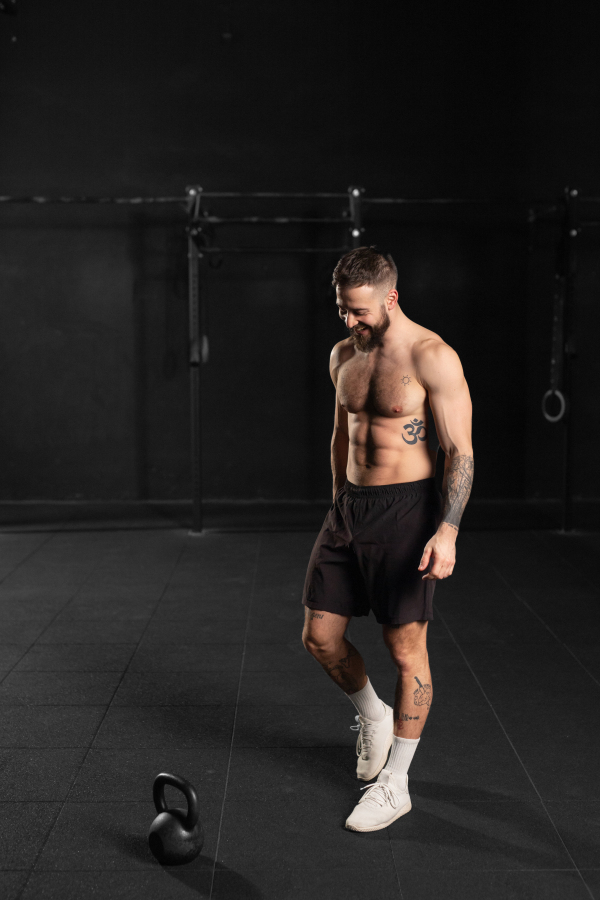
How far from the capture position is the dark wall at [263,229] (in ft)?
19.2

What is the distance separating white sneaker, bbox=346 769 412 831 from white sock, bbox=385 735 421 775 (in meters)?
0.01

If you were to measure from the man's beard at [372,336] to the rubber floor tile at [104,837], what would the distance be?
127 cm

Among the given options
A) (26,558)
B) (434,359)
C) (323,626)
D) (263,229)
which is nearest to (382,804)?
(323,626)

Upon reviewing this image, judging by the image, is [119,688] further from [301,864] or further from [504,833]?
[504,833]

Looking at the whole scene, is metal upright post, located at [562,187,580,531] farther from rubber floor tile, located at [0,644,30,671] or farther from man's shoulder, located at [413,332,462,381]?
rubber floor tile, located at [0,644,30,671]

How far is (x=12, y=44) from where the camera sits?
19.2 ft

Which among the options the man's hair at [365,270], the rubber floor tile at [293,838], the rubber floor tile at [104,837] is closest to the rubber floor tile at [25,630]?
the rubber floor tile at [104,837]

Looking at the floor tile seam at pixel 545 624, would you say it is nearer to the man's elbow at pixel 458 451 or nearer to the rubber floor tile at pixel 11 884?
the man's elbow at pixel 458 451

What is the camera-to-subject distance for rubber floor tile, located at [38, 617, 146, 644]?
3475 millimetres

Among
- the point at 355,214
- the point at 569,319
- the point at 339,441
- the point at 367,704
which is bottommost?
the point at 367,704

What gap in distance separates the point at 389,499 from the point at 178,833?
954 millimetres

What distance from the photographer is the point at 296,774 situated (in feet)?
7.82

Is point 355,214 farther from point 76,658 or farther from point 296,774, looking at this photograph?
point 296,774

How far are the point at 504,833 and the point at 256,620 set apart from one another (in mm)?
1780
